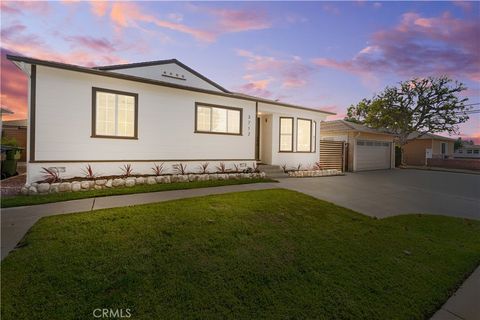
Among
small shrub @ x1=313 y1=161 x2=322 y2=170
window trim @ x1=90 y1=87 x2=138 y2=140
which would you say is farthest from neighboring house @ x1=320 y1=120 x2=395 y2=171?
window trim @ x1=90 y1=87 x2=138 y2=140

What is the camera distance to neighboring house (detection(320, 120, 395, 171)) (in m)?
16.2

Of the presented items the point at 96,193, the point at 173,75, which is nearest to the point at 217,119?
the point at 173,75

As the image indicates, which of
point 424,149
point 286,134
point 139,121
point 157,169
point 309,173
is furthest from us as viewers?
point 424,149

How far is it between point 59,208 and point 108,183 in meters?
2.06

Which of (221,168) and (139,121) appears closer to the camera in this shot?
(139,121)

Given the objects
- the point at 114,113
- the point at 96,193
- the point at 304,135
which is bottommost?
the point at 96,193

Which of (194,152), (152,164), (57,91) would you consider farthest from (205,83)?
(57,91)

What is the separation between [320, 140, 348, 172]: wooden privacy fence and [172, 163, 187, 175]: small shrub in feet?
29.9

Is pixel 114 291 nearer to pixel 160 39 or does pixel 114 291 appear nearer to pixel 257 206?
pixel 257 206

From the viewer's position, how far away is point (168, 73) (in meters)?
11.9

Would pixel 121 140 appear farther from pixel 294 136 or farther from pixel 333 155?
pixel 333 155

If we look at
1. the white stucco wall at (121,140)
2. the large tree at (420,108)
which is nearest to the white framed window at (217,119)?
the white stucco wall at (121,140)

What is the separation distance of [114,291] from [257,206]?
11.6 ft

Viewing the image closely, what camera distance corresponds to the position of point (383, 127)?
84.3 feet
